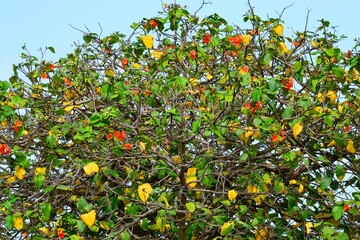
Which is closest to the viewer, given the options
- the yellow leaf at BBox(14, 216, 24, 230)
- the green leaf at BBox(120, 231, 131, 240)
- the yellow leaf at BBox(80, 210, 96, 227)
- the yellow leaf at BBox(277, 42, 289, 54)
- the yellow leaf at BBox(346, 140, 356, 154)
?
the yellow leaf at BBox(80, 210, 96, 227)

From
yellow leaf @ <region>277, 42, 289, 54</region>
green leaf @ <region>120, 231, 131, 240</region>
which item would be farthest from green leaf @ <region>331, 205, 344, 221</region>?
yellow leaf @ <region>277, 42, 289, 54</region>

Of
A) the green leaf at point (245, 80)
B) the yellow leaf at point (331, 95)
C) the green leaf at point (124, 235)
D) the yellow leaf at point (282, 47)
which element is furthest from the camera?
the yellow leaf at point (282, 47)

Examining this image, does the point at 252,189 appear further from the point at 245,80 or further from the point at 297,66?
the point at 297,66

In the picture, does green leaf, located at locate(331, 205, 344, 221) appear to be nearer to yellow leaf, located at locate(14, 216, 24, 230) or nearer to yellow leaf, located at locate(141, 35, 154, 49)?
yellow leaf, located at locate(141, 35, 154, 49)

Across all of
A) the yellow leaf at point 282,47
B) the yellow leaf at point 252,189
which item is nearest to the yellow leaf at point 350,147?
the yellow leaf at point 252,189

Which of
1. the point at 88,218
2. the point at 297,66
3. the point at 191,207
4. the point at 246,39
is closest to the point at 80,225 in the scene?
the point at 88,218

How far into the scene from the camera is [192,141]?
648 centimetres

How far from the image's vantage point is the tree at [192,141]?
5.97m

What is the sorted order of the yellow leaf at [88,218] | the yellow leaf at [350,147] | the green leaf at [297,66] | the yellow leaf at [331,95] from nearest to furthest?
the yellow leaf at [88,218]
the yellow leaf at [350,147]
the green leaf at [297,66]
the yellow leaf at [331,95]

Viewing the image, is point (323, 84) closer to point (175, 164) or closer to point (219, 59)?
point (219, 59)

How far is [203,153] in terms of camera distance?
20.9 feet

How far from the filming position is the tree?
5969 mm

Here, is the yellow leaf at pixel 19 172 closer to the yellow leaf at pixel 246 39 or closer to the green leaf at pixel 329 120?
the yellow leaf at pixel 246 39

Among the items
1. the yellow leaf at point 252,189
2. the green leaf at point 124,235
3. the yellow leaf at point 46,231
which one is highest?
the yellow leaf at point 252,189
